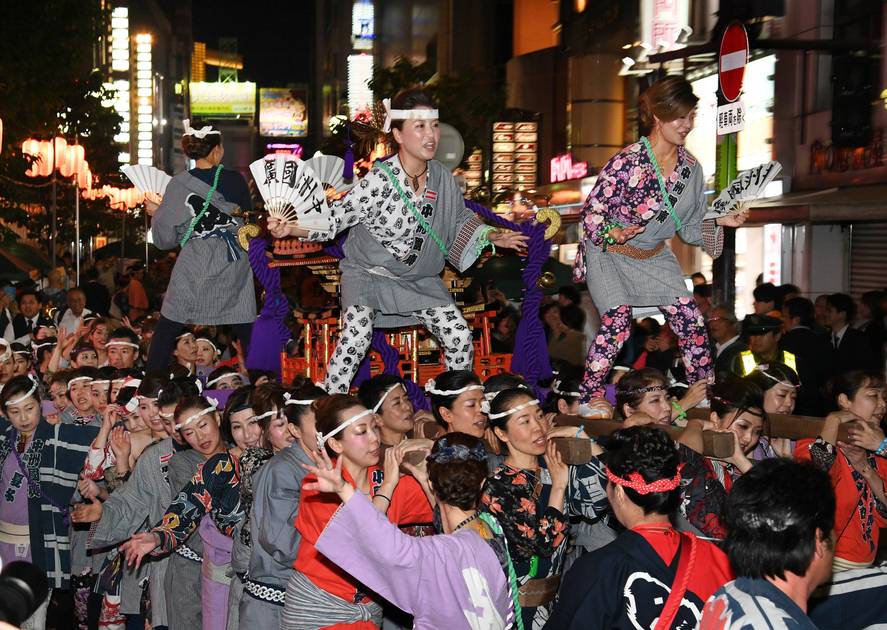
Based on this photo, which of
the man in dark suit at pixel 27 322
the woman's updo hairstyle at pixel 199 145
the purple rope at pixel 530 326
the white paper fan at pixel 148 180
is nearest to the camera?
the purple rope at pixel 530 326

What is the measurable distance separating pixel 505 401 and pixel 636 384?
0.85m

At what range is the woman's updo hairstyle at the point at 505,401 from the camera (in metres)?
5.01

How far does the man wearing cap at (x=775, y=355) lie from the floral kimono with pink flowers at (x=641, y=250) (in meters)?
1.14

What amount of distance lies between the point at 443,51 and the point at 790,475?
111 ft

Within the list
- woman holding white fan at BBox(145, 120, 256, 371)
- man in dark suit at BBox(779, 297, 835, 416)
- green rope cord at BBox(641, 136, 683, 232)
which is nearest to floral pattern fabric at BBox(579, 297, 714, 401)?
green rope cord at BBox(641, 136, 683, 232)

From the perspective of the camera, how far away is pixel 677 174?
5863 millimetres

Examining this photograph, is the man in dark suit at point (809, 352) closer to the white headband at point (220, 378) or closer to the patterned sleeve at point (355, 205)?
the patterned sleeve at point (355, 205)

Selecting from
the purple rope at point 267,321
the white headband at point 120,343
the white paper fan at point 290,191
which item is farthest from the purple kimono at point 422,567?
the white headband at point 120,343

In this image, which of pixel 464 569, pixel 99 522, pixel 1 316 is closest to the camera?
pixel 464 569

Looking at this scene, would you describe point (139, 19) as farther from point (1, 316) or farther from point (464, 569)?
point (464, 569)

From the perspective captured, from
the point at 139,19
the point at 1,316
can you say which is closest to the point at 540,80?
the point at 1,316

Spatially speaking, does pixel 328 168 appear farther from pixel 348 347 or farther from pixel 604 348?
pixel 604 348

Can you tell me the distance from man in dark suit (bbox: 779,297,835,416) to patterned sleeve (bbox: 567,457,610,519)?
3728 millimetres

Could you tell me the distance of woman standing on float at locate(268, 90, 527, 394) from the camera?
613 cm
